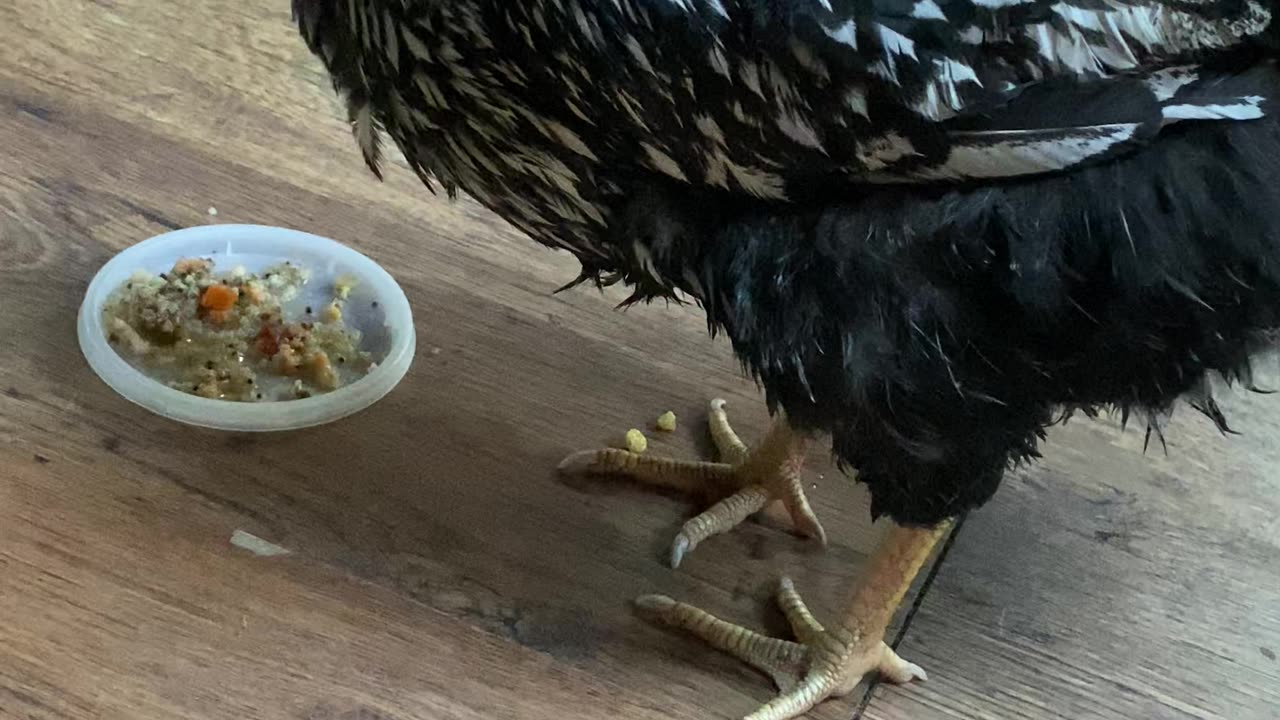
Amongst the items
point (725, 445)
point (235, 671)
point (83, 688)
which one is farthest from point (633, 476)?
point (83, 688)

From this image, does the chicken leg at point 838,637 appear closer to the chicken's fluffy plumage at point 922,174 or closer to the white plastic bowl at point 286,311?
the chicken's fluffy plumage at point 922,174

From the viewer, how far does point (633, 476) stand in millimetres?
1181

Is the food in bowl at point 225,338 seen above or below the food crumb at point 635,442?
below

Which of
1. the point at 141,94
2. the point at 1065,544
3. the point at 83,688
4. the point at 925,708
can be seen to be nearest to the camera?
the point at 83,688

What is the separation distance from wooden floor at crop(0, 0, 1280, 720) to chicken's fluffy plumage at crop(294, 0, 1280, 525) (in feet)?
0.92

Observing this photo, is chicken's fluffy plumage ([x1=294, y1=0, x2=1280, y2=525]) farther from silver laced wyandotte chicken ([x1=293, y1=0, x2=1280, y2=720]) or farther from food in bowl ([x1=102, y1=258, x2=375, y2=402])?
food in bowl ([x1=102, y1=258, x2=375, y2=402])

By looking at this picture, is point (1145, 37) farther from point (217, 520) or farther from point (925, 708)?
point (217, 520)

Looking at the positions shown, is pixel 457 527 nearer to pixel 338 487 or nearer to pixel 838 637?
pixel 338 487

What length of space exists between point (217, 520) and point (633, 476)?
0.38 meters

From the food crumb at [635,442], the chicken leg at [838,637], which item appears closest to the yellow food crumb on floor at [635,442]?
the food crumb at [635,442]

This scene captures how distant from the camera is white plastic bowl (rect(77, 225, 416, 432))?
113 cm

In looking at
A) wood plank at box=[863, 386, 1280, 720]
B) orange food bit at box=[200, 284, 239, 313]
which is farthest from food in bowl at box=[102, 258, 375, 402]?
wood plank at box=[863, 386, 1280, 720]

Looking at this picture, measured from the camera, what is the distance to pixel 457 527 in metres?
1.10

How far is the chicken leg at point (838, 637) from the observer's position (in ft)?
3.38
